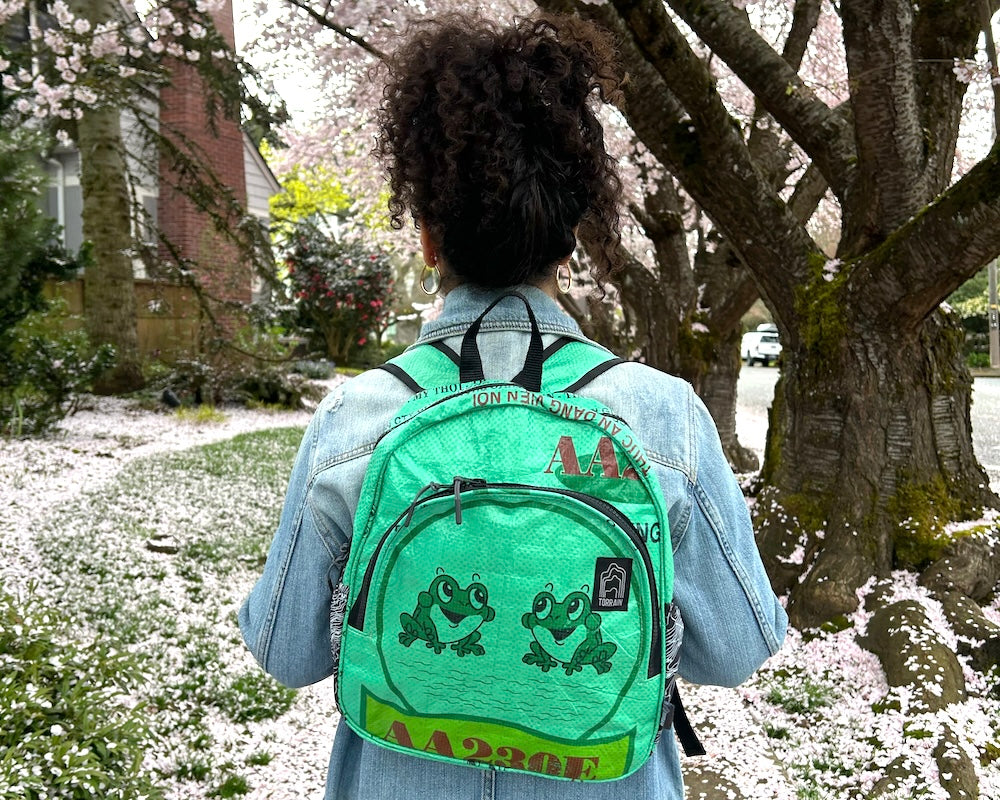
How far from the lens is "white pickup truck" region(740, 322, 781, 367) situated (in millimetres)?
33531

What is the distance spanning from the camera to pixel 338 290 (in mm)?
20719

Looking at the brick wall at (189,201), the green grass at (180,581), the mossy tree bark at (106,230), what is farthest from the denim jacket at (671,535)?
the brick wall at (189,201)

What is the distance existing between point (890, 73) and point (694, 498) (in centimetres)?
355

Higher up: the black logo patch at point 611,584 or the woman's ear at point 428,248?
the woman's ear at point 428,248

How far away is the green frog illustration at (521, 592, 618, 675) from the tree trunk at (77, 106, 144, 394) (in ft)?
38.9

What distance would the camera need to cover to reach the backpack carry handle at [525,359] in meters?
1.16

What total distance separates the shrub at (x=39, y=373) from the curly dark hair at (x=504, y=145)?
794cm

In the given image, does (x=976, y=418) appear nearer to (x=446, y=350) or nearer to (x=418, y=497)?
(x=446, y=350)

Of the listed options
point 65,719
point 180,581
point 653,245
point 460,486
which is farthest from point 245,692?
point 653,245

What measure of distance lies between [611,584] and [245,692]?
3230 mm

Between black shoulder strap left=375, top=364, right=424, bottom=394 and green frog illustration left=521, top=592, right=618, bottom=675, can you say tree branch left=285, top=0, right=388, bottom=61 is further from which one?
green frog illustration left=521, top=592, right=618, bottom=675

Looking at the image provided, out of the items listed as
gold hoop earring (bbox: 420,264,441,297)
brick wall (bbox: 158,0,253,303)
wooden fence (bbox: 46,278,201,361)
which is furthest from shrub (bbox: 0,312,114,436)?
gold hoop earring (bbox: 420,264,441,297)

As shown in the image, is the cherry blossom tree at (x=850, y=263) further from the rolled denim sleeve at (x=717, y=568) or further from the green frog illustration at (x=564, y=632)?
the green frog illustration at (x=564, y=632)

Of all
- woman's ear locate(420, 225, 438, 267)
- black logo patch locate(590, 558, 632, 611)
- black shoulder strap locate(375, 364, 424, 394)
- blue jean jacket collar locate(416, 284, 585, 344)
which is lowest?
black logo patch locate(590, 558, 632, 611)
